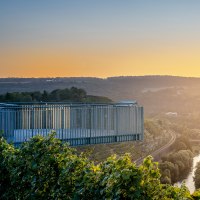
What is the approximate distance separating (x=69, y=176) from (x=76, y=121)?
41.3 feet

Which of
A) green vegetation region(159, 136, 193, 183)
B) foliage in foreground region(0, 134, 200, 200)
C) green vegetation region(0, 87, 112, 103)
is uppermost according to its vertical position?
green vegetation region(0, 87, 112, 103)

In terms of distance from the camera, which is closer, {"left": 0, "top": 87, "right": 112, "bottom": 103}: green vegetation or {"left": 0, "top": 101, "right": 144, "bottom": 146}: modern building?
{"left": 0, "top": 101, "right": 144, "bottom": 146}: modern building

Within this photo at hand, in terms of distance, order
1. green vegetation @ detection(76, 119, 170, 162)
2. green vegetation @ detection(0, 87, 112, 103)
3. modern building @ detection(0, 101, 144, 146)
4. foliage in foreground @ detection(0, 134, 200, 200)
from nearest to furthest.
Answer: foliage in foreground @ detection(0, 134, 200, 200) < modern building @ detection(0, 101, 144, 146) < green vegetation @ detection(0, 87, 112, 103) < green vegetation @ detection(76, 119, 170, 162)

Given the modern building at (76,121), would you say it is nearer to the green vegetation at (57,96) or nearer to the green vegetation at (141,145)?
the green vegetation at (57,96)

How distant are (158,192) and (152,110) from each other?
10625cm

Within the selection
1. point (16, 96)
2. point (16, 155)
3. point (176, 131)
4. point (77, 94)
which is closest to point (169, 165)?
point (77, 94)

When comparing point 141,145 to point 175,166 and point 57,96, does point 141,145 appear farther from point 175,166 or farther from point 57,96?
point 57,96

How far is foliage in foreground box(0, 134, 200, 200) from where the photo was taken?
8.81 metres

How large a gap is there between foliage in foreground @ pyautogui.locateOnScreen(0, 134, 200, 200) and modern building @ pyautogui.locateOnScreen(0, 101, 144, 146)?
7.21m

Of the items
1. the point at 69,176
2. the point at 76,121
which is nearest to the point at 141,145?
the point at 76,121

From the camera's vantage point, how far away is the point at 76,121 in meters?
23.3

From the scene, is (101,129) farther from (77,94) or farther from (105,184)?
(77,94)

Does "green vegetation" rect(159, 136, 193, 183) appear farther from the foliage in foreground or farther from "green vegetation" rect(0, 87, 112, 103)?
the foliage in foreground

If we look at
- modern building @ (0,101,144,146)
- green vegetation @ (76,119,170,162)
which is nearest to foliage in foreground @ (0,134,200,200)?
modern building @ (0,101,144,146)
